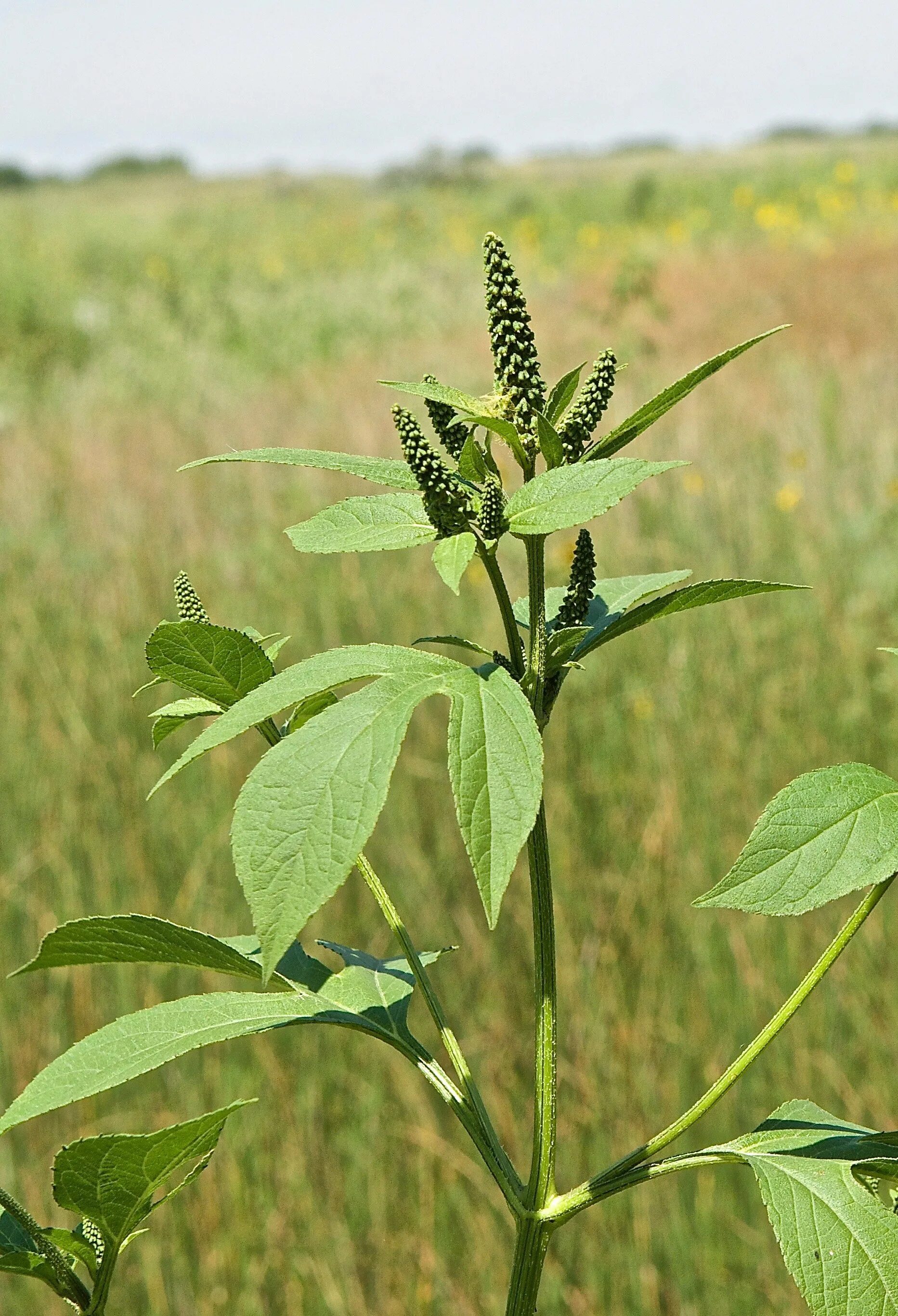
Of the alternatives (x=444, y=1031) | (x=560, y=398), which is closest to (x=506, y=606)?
(x=560, y=398)

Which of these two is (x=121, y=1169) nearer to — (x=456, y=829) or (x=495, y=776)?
(x=495, y=776)

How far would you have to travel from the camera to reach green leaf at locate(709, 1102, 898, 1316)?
574mm

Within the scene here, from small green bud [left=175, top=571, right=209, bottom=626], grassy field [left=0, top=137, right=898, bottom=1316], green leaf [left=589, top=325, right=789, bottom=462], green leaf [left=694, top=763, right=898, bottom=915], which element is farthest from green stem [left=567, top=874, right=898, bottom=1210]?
grassy field [left=0, top=137, right=898, bottom=1316]

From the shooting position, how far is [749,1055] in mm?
601

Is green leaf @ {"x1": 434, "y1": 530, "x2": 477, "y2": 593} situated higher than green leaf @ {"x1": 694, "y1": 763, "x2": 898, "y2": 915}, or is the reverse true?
green leaf @ {"x1": 434, "y1": 530, "x2": 477, "y2": 593}

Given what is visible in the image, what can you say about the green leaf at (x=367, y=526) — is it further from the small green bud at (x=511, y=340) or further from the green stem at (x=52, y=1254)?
the green stem at (x=52, y=1254)

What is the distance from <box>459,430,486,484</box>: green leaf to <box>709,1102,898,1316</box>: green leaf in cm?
39

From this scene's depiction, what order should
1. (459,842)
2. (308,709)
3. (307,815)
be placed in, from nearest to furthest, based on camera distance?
(307,815), (308,709), (459,842)

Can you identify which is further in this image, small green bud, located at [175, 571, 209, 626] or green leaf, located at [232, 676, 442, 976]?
small green bud, located at [175, 571, 209, 626]

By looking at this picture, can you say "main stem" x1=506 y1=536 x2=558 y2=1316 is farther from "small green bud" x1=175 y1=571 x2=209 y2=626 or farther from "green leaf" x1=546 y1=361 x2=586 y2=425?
"small green bud" x1=175 y1=571 x2=209 y2=626

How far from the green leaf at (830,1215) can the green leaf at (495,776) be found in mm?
258

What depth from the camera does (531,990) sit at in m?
2.71

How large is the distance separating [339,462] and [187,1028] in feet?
1.01

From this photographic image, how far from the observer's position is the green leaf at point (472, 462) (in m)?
0.60
